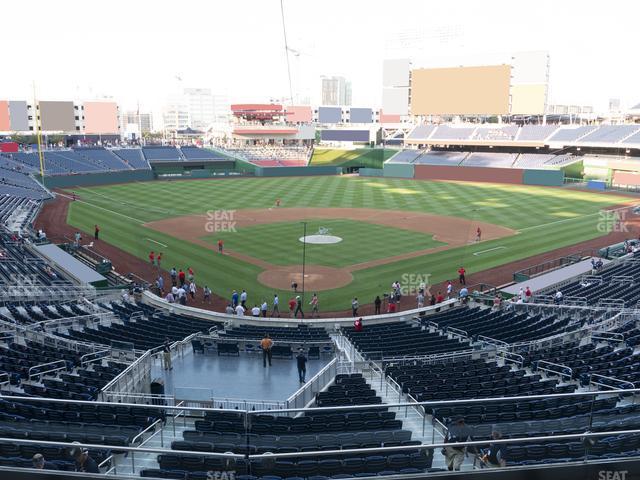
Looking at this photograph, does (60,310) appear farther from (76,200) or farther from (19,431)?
(76,200)

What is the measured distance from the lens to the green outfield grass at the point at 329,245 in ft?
112

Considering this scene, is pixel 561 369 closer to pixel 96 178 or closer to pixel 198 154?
pixel 96 178

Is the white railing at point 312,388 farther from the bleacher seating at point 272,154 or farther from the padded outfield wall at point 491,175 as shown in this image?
the bleacher seating at point 272,154

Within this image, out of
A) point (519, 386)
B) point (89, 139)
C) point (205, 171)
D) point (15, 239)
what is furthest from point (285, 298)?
point (89, 139)

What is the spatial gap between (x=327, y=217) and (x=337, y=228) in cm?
502

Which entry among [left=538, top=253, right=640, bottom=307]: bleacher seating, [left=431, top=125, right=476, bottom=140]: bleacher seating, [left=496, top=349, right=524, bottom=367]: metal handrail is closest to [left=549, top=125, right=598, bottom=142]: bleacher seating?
[left=431, top=125, right=476, bottom=140]: bleacher seating

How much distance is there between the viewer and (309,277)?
30.2 metres

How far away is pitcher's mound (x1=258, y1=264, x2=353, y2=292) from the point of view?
1131 inches

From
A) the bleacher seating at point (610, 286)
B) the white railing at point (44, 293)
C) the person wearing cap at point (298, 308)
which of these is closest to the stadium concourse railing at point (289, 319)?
the person wearing cap at point (298, 308)

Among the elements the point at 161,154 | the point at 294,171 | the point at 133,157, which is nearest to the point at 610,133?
the point at 294,171

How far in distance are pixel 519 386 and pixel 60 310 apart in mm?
16858

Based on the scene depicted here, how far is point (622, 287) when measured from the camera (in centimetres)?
2383

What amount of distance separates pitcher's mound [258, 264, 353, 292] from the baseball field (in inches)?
2.3

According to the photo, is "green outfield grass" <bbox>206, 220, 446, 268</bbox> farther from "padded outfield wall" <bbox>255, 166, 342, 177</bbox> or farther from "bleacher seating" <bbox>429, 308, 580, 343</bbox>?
"padded outfield wall" <bbox>255, 166, 342, 177</bbox>
